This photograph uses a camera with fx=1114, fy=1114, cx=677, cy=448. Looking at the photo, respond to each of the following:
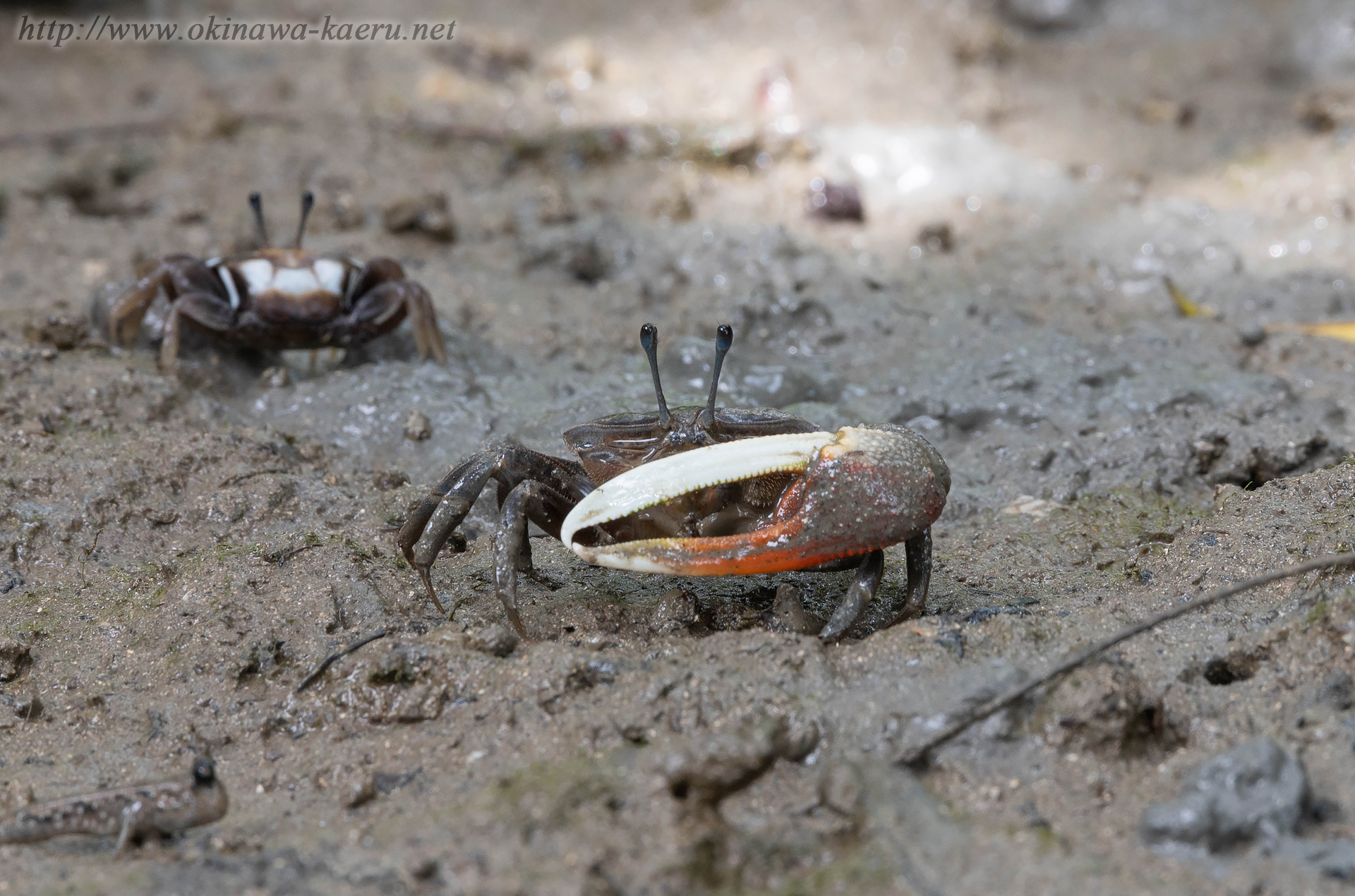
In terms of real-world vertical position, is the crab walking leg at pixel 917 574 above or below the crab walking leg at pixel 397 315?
below

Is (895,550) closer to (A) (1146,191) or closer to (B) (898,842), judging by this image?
(B) (898,842)

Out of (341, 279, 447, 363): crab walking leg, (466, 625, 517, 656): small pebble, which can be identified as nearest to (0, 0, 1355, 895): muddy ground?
(466, 625, 517, 656): small pebble

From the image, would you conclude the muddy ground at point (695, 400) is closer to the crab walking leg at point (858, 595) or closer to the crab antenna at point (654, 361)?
the crab walking leg at point (858, 595)

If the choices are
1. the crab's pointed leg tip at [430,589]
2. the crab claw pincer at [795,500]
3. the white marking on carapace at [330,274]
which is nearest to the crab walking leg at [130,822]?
the crab's pointed leg tip at [430,589]

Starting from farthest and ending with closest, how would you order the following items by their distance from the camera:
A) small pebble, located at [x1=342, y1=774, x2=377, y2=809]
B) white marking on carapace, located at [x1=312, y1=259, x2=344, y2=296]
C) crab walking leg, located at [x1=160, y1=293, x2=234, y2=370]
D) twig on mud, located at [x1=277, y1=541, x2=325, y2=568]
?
1. white marking on carapace, located at [x1=312, y1=259, x2=344, y2=296]
2. crab walking leg, located at [x1=160, y1=293, x2=234, y2=370]
3. twig on mud, located at [x1=277, y1=541, x2=325, y2=568]
4. small pebble, located at [x1=342, y1=774, x2=377, y2=809]

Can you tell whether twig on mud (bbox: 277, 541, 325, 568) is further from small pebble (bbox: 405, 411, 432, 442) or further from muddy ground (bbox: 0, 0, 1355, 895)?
small pebble (bbox: 405, 411, 432, 442)

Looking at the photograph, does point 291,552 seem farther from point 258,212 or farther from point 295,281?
point 258,212
